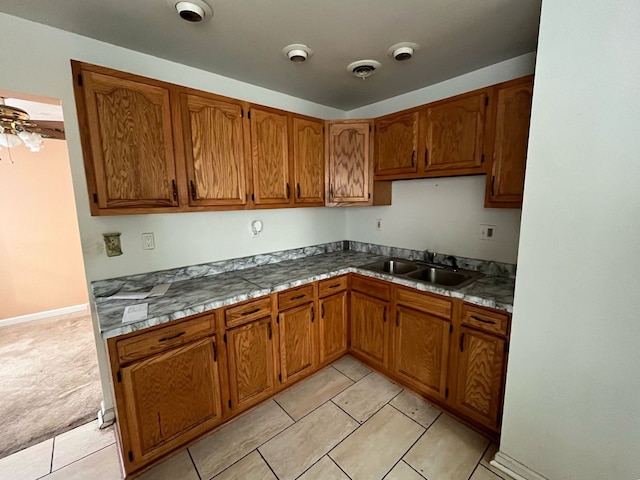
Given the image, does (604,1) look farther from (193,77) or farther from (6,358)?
(6,358)

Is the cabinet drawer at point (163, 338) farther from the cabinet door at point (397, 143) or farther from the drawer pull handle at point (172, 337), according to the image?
the cabinet door at point (397, 143)

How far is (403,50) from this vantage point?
67.2 inches

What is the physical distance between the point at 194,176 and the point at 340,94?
1.63 m

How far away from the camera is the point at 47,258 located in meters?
3.49

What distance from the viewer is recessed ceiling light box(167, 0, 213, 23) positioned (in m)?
1.27

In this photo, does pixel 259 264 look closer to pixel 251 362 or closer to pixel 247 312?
pixel 247 312

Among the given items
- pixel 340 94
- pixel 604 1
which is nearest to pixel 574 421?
pixel 604 1

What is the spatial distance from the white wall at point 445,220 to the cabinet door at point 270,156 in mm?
1167

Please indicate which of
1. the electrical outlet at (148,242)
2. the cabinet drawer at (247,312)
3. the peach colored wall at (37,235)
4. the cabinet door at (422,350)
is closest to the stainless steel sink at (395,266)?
the cabinet door at (422,350)

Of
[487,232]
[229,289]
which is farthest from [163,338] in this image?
[487,232]

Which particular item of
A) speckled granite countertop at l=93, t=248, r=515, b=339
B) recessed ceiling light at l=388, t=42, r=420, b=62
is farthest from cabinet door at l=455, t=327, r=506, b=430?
recessed ceiling light at l=388, t=42, r=420, b=62

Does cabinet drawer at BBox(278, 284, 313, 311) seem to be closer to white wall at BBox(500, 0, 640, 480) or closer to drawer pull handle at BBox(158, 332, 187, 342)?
drawer pull handle at BBox(158, 332, 187, 342)

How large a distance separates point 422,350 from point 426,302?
0.39 meters

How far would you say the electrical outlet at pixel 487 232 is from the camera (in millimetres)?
2045
